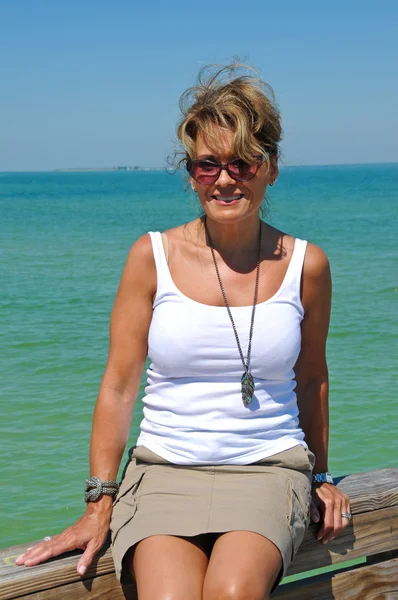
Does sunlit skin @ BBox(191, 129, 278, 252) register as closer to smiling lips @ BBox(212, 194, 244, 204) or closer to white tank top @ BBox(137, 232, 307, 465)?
smiling lips @ BBox(212, 194, 244, 204)

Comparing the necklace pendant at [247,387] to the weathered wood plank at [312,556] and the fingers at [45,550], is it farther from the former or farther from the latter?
the fingers at [45,550]

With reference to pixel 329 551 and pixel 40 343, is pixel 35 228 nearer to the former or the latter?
pixel 40 343

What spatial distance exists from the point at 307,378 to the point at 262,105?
0.93 metres

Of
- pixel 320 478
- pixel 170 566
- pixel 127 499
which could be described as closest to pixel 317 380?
pixel 320 478

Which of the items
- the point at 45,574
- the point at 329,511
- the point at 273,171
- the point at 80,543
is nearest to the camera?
the point at 45,574

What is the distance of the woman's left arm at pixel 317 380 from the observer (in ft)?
8.52

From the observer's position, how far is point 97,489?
8.10ft

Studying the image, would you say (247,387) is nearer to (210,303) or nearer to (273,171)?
(210,303)

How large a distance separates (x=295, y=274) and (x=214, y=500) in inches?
30.6

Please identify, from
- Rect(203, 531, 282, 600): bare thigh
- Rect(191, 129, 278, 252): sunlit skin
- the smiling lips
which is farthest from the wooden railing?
the smiling lips

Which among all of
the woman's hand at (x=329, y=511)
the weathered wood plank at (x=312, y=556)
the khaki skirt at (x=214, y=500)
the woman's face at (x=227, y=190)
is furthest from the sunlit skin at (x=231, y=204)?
the weathered wood plank at (x=312, y=556)

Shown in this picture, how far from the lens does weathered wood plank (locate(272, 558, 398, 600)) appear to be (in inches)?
101

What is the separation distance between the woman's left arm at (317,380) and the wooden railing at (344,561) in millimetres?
78

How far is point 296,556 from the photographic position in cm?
255
